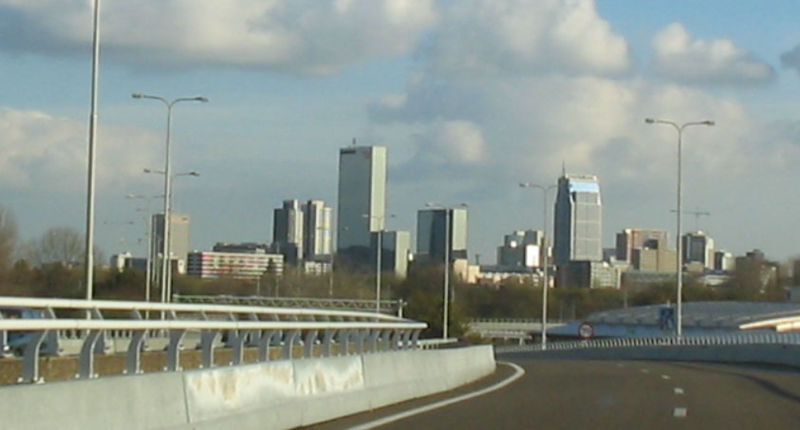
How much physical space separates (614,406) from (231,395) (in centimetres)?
924

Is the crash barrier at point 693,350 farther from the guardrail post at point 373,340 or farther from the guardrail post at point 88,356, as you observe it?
the guardrail post at point 88,356

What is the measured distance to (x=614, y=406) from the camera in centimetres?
2405

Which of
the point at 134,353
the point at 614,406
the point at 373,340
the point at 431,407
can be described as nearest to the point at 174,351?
the point at 134,353

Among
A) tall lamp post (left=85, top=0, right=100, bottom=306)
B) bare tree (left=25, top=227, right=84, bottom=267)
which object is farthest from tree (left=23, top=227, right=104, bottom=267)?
tall lamp post (left=85, top=0, right=100, bottom=306)

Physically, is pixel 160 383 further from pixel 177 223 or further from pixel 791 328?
pixel 177 223

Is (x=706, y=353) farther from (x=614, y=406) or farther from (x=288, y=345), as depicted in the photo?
(x=288, y=345)

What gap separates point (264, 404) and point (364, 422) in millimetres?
2612

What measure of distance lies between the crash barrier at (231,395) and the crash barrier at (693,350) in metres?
31.8

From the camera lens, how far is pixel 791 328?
426 feet

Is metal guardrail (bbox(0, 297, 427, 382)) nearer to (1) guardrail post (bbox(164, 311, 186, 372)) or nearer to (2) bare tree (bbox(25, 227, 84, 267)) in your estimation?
(1) guardrail post (bbox(164, 311, 186, 372))

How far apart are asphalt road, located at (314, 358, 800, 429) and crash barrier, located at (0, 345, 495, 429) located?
375 mm

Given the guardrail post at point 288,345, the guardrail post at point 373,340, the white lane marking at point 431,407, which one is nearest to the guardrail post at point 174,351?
the white lane marking at point 431,407

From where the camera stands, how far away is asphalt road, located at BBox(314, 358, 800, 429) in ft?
66.2

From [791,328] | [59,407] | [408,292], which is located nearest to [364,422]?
[59,407]
